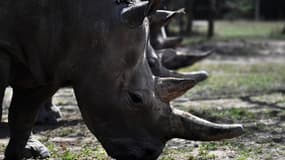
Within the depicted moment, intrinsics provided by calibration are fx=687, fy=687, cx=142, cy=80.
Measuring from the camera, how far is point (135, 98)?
4047 mm

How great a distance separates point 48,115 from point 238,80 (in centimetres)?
514

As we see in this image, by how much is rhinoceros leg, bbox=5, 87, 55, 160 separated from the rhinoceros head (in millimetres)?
554

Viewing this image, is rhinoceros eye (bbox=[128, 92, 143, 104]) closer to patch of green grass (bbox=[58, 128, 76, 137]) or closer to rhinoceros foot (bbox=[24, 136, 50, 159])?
rhinoceros foot (bbox=[24, 136, 50, 159])

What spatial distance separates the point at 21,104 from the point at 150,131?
108cm

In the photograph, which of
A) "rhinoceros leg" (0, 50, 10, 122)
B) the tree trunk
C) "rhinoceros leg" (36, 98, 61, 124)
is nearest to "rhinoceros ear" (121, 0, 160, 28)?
"rhinoceros leg" (0, 50, 10, 122)

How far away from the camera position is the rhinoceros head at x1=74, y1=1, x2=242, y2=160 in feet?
13.0

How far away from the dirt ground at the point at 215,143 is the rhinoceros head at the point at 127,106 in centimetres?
113

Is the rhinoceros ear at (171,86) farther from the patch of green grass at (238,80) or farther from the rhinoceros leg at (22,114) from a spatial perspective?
the patch of green grass at (238,80)

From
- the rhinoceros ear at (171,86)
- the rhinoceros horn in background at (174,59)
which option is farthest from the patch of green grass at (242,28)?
the rhinoceros ear at (171,86)

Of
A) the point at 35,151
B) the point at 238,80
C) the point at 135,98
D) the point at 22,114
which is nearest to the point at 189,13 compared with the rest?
the point at 238,80

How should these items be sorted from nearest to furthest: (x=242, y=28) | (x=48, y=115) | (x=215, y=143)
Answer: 1. (x=215, y=143)
2. (x=48, y=115)
3. (x=242, y=28)

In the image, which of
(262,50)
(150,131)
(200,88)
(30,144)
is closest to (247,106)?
(200,88)

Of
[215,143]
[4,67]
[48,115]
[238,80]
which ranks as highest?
[4,67]

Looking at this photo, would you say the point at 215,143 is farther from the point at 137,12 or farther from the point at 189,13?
the point at 189,13
